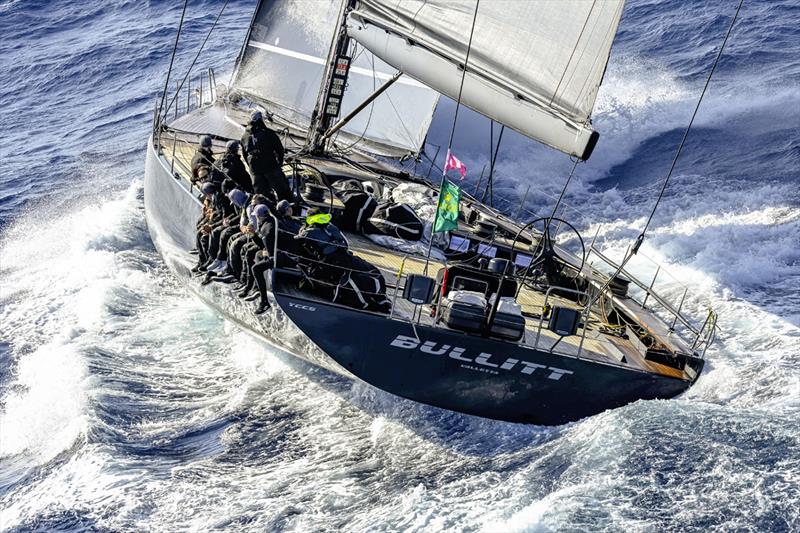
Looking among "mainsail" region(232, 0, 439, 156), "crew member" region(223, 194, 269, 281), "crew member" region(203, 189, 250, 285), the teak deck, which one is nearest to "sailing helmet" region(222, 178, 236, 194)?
"crew member" region(203, 189, 250, 285)

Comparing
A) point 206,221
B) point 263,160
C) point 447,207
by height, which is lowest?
point 206,221

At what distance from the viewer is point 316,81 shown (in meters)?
17.6

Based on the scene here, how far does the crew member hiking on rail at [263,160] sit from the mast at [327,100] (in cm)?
240

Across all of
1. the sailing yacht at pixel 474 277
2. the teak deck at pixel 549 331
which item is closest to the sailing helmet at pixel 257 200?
the sailing yacht at pixel 474 277

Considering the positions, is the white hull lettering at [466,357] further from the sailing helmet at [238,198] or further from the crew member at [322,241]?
the sailing helmet at [238,198]

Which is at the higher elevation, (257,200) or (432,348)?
(257,200)

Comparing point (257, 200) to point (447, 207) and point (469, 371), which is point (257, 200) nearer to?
point (447, 207)

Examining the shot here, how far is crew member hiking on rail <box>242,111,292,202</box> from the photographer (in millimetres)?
12984

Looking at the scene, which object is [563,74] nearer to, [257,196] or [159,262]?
[257,196]

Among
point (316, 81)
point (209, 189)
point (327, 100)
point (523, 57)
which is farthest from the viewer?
point (316, 81)

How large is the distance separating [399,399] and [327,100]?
5829mm

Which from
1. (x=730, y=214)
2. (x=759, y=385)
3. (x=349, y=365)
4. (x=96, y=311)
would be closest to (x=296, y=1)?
(x=96, y=311)

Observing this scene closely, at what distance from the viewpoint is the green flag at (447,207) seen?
10.2 meters

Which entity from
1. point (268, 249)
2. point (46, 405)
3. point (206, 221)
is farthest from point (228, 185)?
point (46, 405)
